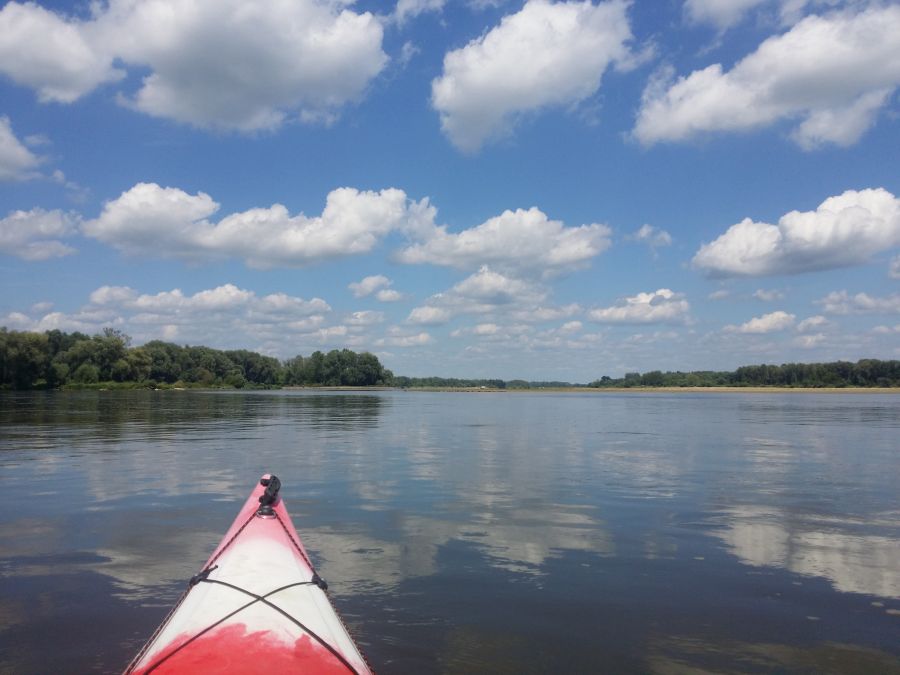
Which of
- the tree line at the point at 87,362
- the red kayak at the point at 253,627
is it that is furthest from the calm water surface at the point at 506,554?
the tree line at the point at 87,362

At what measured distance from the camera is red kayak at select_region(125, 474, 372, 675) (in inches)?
253

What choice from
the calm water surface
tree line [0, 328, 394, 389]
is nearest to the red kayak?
the calm water surface

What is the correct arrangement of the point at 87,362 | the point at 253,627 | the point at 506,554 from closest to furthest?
1. the point at 253,627
2. the point at 506,554
3. the point at 87,362

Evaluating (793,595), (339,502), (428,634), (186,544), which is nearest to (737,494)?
(793,595)

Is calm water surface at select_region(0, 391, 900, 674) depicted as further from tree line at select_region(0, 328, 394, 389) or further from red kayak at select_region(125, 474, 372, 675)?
tree line at select_region(0, 328, 394, 389)

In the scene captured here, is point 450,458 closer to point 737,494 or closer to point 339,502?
point 339,502

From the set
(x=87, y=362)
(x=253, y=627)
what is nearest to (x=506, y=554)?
(x=253, y=627)

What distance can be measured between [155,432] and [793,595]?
40.4 metres

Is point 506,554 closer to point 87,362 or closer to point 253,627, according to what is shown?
point 253,627

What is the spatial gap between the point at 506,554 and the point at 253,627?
7559 millimetres

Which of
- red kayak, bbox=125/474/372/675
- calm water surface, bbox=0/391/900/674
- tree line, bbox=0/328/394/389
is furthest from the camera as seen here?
tree line, bbox=0/328/394/389

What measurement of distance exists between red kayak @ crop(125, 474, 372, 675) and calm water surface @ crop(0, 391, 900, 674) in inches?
64.5

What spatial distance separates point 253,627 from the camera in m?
6.99

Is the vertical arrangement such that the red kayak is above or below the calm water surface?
above
